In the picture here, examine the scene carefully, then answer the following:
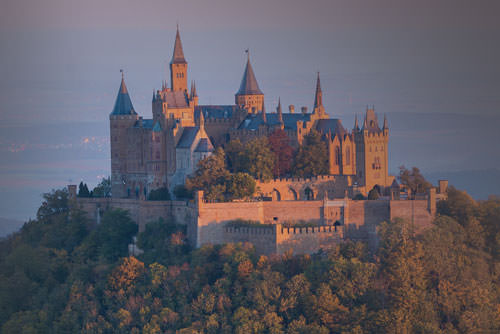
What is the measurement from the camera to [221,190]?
69.5 m

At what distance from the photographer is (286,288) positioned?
63094 mm

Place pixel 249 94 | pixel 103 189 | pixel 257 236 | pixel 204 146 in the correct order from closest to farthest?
pixel 257 236
pixel 204 146
pixel 103 189
pixel 249 94

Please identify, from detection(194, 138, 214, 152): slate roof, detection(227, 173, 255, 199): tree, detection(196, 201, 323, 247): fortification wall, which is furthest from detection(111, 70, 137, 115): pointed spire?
detection(196, 201, 323, 247): fortification wall

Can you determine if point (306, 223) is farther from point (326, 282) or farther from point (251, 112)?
point (251, 112)

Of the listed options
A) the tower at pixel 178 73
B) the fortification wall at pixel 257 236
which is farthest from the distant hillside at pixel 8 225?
the fortification wall at pixel 257 236

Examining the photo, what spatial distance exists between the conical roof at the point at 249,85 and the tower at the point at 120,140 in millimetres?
8092

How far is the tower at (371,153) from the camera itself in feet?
245

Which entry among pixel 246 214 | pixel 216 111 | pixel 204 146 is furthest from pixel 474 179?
pixel 246 214

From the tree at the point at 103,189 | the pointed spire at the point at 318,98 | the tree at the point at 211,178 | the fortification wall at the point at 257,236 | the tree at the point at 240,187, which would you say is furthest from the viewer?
the tree at the point at 103,189

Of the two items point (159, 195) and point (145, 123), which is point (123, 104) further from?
point (159, 195)

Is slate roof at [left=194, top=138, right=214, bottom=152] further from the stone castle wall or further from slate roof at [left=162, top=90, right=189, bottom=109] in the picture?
the stone castle wall

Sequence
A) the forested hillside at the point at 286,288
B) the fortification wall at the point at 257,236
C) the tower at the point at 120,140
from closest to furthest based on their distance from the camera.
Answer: the forested hillside at the point at 286,288 < the fortification wall at the point at 257,236 < the tower at the point at 120,140

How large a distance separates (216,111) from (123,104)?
22.0 ft

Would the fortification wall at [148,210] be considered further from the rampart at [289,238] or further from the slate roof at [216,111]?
the slate roof at [216,111]
